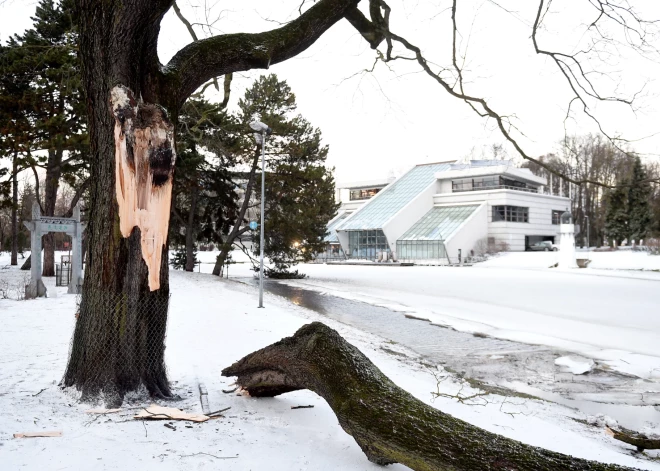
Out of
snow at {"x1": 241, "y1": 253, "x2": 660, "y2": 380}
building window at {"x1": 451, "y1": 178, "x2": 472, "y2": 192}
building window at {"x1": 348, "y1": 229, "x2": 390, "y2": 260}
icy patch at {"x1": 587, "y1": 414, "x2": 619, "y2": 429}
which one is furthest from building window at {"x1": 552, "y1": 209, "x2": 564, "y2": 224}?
icy patch at {"x1": 587, "y1": 414, "x2": 619, "y2": 429}

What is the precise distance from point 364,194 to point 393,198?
46.6 ft

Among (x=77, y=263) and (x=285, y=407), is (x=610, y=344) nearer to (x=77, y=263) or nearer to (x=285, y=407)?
(x=285, y=407)

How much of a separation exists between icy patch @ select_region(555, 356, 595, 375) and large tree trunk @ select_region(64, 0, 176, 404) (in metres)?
6.85

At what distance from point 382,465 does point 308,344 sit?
3.81 ft

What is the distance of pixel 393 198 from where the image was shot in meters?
63.2

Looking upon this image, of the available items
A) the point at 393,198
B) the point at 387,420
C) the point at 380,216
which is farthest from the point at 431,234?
the point at 387,420

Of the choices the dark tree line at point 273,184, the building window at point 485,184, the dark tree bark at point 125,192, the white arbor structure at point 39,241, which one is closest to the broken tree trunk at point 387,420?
the dark tree bark at point 125,192

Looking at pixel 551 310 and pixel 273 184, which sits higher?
pixel 273 184

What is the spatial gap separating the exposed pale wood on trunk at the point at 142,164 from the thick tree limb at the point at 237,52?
0.70m

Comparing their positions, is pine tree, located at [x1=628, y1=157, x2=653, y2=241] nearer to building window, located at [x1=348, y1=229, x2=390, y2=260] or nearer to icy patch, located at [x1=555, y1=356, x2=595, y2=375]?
building window, located at [x1=348, y1=229, x2=390, y2=260]

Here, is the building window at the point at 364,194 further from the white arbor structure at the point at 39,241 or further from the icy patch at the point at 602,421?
the icy patch at the point at 602,421

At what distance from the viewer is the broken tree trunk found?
3059 mm

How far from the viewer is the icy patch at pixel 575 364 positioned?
28.8ft

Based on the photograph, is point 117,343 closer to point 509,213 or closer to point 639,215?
point 509,213
